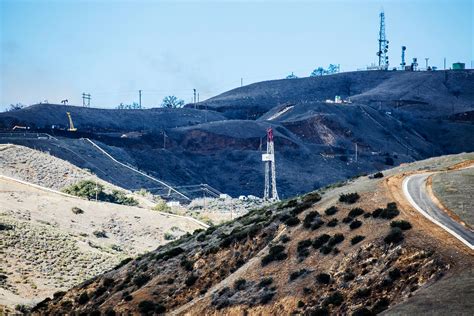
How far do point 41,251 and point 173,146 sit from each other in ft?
258

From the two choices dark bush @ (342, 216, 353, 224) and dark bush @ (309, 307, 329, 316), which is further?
dark bush @ (342, 216, 353, 224)

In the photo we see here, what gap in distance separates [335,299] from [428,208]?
8.29 metres

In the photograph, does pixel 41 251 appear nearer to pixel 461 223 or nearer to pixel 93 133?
pixel 461 223

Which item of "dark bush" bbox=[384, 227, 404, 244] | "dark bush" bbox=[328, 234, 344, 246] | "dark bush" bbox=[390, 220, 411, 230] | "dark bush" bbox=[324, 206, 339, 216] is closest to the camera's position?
"dark bush" bbox=[384, 227, 404, 244]

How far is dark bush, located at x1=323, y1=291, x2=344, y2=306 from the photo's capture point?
35.2 m

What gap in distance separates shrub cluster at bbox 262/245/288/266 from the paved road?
5242 mm

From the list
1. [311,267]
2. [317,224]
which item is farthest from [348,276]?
[317,224]

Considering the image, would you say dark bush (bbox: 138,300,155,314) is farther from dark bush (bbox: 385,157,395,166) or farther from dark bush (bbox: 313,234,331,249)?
dark bush (bbox: 385,157,395,166)

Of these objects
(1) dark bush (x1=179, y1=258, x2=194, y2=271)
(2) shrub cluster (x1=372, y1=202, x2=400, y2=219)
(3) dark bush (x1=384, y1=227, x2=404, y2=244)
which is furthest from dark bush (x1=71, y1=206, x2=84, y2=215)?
(3) dark bush (x1=384, y1=227, x2=404, y2=244)

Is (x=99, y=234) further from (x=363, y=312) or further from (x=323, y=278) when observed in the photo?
(x=363, y=312)

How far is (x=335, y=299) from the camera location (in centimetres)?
3531

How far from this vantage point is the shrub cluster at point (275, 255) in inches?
1647

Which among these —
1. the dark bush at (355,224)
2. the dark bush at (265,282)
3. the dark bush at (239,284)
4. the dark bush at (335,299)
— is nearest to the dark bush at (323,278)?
the dark bush at (335,299)

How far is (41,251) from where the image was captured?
68875mm
